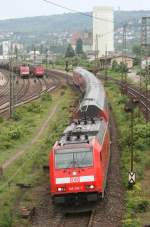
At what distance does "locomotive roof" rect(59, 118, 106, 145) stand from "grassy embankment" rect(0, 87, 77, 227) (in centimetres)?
309

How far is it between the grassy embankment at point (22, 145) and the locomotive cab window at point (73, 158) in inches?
108

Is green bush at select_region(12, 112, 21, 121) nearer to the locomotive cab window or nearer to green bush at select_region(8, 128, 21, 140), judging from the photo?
green bush at select_region(8, 128, 21, 140)

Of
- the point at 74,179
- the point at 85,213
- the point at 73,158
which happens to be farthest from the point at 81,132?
the point at 85,213

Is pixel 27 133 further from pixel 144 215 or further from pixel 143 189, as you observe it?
pixel 144 215

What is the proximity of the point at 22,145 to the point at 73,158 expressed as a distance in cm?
1625

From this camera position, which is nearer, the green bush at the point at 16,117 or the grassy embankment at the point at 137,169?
the grassy embankment at the point at 137,169

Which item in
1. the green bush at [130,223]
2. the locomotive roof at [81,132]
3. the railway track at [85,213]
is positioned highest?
the locomotive roof at [81,132]

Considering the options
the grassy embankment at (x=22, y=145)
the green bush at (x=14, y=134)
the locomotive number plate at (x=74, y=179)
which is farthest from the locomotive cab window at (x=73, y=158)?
the green bush at (x=14, y=134)

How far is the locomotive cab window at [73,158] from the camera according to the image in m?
22.4

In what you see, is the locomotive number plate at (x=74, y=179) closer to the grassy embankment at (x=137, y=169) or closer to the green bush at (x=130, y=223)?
the grassy embankment at (x=137, y=169)

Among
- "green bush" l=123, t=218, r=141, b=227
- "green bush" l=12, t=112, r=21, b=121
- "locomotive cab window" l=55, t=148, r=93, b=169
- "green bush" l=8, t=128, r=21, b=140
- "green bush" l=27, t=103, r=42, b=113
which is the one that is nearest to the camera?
"green bush" l=123, t=218, r=141, b=227

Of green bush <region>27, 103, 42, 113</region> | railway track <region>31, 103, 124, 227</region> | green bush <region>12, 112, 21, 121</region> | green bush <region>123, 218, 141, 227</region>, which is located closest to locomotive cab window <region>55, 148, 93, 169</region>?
railway track <region>31, 103, 124, 227</region>

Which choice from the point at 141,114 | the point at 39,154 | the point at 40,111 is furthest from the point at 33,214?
the point at 40,111

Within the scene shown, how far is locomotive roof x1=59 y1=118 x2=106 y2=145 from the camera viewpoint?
23.8m
